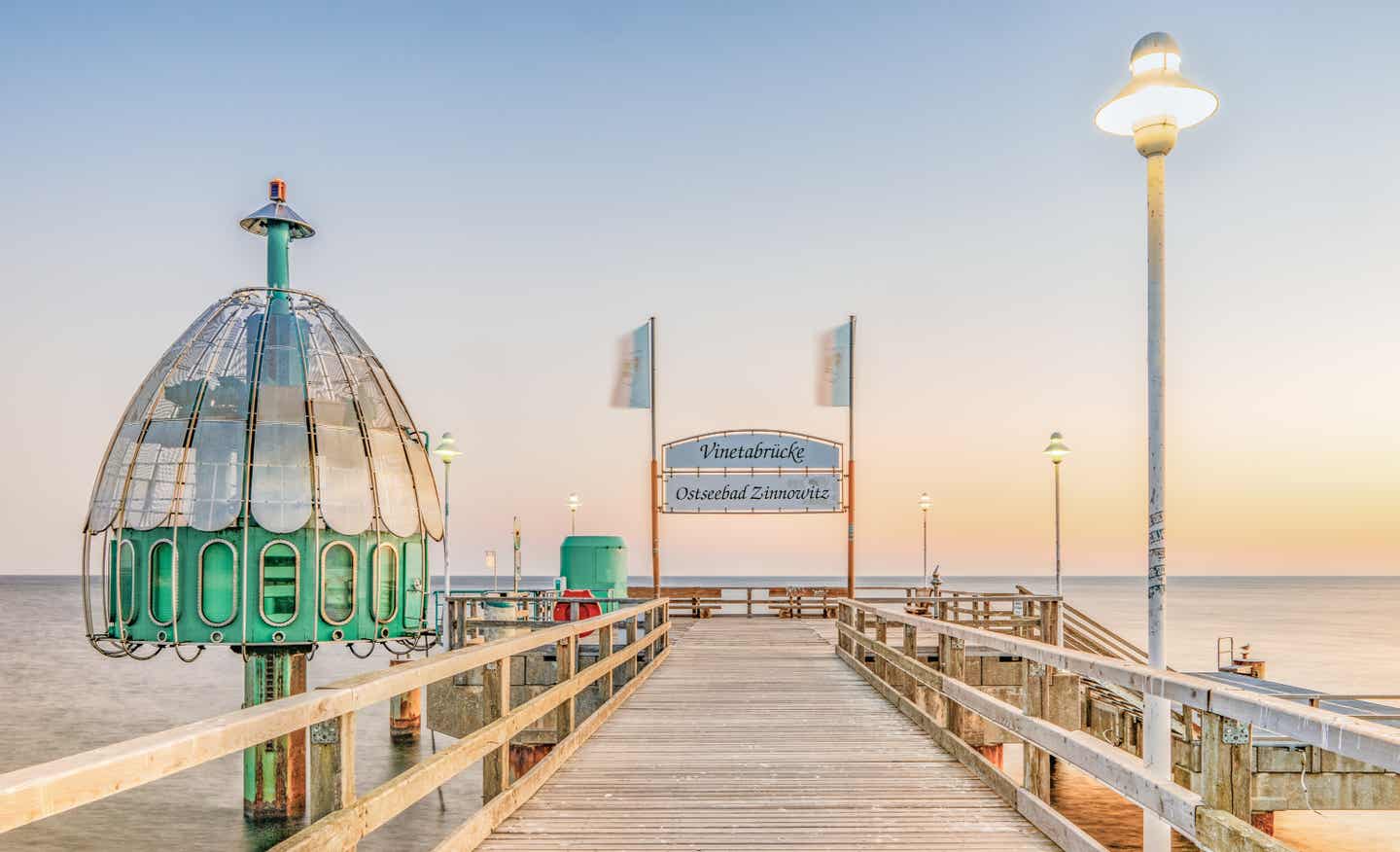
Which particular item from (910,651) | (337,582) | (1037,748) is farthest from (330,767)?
(337,582)

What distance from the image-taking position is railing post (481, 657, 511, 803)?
19.2 ft

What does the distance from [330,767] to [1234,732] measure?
317 cm

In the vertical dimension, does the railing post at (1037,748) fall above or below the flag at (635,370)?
below

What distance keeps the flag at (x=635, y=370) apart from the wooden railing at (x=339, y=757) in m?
18.7

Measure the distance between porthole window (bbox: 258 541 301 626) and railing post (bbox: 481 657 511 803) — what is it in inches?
491

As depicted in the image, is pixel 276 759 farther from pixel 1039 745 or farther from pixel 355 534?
pixel 1039 745

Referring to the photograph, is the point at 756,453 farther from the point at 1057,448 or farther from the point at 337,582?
the point at 337,582

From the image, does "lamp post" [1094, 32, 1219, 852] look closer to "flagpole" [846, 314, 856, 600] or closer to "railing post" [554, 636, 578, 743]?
"railing post" [554, 636, 578, 743]

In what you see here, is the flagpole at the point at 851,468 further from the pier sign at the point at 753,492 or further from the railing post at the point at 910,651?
the railing post at the point at 910,651

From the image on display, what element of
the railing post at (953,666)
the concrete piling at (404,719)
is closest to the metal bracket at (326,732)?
the railing post at (953,666)

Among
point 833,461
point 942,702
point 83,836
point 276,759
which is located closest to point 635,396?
point 833,461

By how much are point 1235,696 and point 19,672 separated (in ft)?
202

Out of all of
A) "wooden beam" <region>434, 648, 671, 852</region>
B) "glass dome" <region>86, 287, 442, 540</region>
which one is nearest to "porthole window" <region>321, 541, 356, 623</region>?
"glass dome" <region>86, 287, 442, 540</region>

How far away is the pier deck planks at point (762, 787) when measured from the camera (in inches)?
227
